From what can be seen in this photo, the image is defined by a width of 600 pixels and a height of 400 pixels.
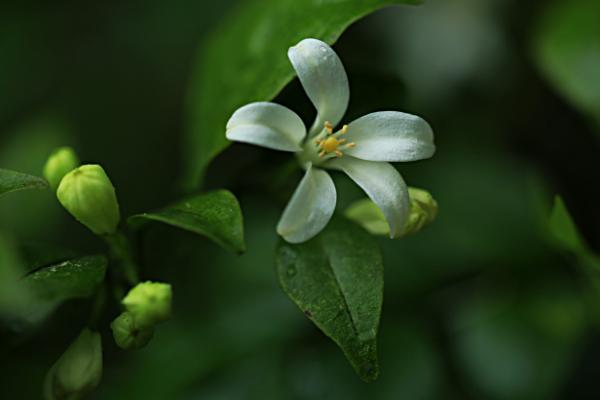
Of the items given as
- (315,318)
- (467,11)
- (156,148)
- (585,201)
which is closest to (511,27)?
(467,11)

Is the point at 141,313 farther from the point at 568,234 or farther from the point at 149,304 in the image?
the point at 568,234

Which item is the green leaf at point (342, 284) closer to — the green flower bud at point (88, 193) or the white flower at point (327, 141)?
the white flower at point (327, 141)

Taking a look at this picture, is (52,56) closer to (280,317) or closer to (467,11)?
(280,317)

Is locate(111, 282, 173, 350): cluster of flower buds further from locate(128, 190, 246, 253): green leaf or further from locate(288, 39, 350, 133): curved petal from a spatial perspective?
locate(288, 39, 350, 133): curved petal

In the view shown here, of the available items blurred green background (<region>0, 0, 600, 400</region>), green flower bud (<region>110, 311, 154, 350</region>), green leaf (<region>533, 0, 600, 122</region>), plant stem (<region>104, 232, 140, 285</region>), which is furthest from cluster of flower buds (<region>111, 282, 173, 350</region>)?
green leaf (<region>533, 0, 600, 122</region>)

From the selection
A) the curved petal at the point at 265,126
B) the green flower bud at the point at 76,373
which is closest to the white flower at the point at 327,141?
the curved petal at the point at 265,126

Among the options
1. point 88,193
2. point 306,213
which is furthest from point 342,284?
point 88,193
